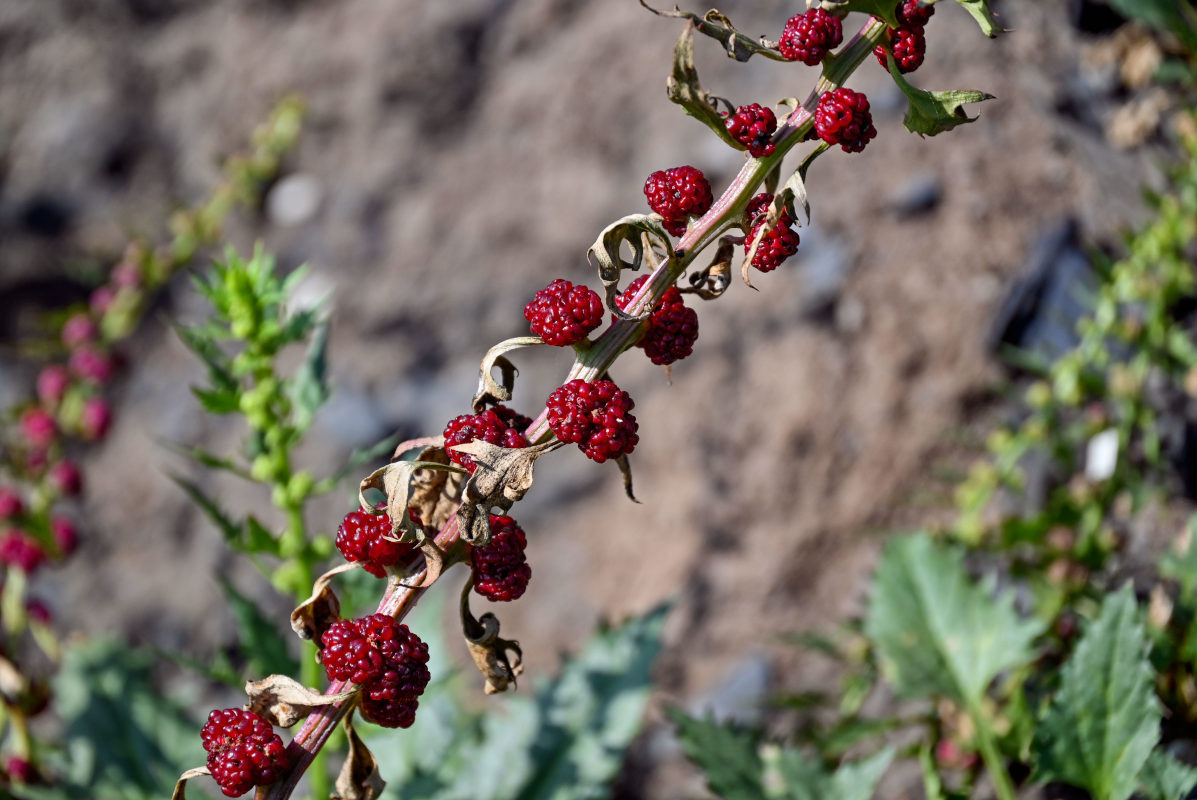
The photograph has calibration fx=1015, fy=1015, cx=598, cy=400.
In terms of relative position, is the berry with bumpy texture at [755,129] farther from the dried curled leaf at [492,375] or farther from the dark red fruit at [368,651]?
the dark red fruit at [368,651]

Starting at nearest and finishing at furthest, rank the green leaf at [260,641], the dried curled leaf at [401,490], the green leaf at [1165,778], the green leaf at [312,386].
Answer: the dried curled leaf at [401,490] → the green leaf at [1165,778] → the green leaf at [312,386] → the green leaf at [260,641]

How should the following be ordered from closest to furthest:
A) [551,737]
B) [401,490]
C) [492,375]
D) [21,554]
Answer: [401,490] → [492,375] → [551,737] → [21,554]

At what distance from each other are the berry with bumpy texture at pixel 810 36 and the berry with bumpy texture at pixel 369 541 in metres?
0.57

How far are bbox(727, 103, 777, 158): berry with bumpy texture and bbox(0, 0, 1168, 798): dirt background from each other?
157 cm

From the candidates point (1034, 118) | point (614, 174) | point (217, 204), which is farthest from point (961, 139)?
point (217, 204)

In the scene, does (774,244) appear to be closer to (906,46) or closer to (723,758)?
(906,46)

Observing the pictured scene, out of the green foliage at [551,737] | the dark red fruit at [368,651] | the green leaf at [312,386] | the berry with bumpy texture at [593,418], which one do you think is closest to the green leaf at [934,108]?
the berry with bumpy texture at [593,418]

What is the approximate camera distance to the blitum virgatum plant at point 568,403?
0.90m

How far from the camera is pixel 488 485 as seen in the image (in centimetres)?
88

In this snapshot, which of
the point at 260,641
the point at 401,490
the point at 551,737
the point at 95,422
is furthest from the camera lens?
the point at 95,422

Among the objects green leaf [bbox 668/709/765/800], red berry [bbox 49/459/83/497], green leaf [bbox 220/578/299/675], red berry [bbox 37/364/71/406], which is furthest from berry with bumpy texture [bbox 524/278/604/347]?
red berry [bbox 37/364/71/406]

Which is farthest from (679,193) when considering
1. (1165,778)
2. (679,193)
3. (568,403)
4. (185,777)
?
(1165,778)

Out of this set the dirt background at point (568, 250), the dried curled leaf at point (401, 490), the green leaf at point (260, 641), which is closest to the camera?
the dried curled leaf at point (401, 490)

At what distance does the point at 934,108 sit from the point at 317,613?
77 cm
